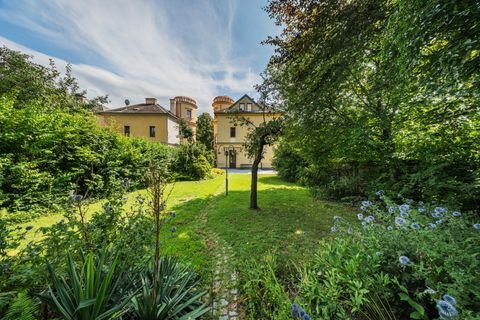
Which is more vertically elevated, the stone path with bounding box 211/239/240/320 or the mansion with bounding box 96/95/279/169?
the mansion with bounding box 96/95/279/169

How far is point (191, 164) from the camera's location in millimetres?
12945

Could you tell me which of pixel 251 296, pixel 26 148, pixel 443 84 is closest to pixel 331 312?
pixel 251 296

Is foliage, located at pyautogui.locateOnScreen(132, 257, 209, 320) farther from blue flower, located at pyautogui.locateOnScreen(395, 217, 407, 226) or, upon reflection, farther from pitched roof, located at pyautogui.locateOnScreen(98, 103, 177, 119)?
pitched roof, located at pyautogui.locateOnScreen(98, 103, 177, 119)

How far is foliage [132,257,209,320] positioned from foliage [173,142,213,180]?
427 inches

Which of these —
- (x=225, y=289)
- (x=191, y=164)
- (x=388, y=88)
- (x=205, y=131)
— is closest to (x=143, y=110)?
(x=205, y=131)

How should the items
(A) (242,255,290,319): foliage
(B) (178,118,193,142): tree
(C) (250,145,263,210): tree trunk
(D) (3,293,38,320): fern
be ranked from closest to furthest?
1. (D) (3,293,38,320): fern
2. (A) (242,255,290,319): foliage
3. (C) (250,145,263,210): tree trunk
4. (B) (178,118,193,142): tree

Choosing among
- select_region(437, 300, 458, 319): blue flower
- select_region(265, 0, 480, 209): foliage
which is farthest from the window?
select_region(437, 300, 458, 319): blue flower

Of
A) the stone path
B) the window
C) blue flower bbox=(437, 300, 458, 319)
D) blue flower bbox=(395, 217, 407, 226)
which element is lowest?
the stone path

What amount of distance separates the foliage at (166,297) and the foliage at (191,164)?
35.6ft

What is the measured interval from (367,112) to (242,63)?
487 cm

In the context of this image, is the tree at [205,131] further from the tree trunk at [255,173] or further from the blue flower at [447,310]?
the blue flower at [447,310]

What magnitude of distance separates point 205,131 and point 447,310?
27.6 m

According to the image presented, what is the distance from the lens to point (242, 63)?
291 inches

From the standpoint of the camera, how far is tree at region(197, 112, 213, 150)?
2694 cm
